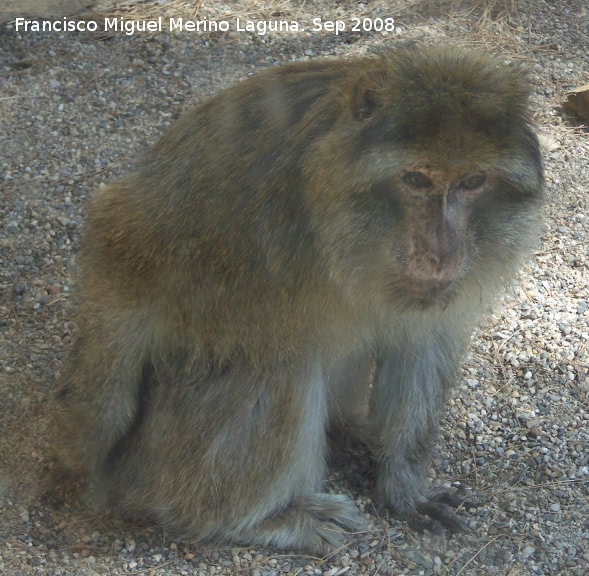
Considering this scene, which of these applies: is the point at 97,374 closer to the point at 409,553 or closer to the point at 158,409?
the point at 158,409

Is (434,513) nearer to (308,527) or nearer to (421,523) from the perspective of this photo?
(421,523)

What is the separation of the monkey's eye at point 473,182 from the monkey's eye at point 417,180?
4.3 inches

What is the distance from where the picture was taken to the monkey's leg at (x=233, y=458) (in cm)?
329

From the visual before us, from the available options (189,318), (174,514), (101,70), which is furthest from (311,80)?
(101,70)

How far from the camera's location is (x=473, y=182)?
277 centimetres

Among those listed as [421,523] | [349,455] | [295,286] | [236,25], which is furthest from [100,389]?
[236,25]

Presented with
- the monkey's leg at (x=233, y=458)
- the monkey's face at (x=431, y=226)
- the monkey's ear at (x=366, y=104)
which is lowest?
the monkey's leg at (x=233, y=458)

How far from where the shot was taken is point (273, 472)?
3.36m

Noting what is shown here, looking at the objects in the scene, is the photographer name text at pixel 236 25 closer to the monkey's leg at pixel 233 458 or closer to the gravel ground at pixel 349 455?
the gravel ground at pixel 349 455

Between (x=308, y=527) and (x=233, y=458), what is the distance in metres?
0.41

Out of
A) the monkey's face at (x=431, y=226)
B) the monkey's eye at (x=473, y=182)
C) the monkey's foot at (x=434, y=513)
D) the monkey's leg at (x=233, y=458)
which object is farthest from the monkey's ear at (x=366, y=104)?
the monkey's foot at (x=434, y=513)

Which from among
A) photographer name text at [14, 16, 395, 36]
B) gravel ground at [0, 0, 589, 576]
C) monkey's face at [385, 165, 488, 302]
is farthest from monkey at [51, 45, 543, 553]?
photographer name text at [14, 16, 395, 36]

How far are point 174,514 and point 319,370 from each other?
75 centimetres

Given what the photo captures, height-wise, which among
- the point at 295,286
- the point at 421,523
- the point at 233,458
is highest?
the point at 295,286
